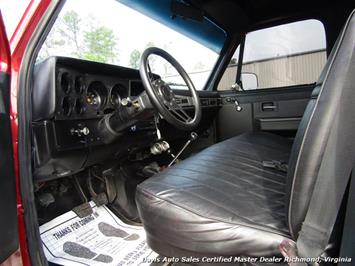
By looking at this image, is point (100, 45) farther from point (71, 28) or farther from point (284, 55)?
point (284, 55)

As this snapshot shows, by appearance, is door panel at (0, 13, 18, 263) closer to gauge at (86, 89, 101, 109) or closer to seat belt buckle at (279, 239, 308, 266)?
gauge at (86, 89, 101, 109)

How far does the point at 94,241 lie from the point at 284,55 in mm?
1914

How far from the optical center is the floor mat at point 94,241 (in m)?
1.33

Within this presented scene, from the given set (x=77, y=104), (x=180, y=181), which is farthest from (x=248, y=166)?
(x=77, y=104)

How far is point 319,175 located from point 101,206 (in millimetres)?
1368

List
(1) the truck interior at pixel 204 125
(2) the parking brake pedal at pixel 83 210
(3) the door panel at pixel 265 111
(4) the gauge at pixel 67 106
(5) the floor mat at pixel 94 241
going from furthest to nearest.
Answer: (3) the door panel at pixel 265 111
(2) the parking brake pedal at pixel 83 210
(5) the floor mat at pixel 94 241
(4) the gauge at pixel 67 106
(1) the truck interior at pixel 204 125

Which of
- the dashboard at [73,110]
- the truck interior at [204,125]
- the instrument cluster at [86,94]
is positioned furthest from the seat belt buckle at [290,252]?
the instrument cluster at [86,94]

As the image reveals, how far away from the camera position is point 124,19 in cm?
171

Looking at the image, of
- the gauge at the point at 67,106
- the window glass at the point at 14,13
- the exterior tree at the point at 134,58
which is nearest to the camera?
the window glass at the point at 14,13

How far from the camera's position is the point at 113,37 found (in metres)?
1.65

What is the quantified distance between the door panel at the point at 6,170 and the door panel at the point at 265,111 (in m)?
1.91

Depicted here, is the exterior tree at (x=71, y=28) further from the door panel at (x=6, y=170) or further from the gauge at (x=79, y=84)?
the door panel at (x=6, y=170)

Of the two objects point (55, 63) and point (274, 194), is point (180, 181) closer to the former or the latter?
point (274, 194)

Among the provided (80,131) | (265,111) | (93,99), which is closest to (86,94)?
(93,99)
